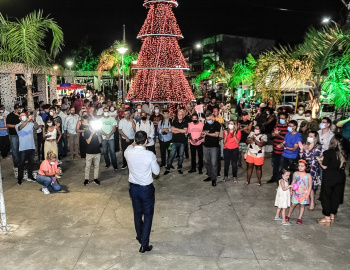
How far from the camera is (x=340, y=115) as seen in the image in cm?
1511

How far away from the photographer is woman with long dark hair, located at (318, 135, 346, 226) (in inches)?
226

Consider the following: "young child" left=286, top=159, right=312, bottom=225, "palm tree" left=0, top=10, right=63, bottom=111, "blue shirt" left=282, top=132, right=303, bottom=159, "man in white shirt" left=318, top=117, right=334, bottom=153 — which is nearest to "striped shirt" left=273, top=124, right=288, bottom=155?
"blue shirt" left=282, top=132, right=303, bottom=159

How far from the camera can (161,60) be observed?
55.2 feet

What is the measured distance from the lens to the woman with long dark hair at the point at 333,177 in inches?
226

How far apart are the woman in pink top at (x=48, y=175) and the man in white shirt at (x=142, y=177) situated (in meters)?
3.55

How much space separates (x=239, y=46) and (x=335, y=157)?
5315 centimetres

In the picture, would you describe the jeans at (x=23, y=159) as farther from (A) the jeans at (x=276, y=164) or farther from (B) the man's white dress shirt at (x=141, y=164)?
(A) the jeans at (x=276, y=164)

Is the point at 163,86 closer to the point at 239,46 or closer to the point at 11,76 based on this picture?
the point at 11,76

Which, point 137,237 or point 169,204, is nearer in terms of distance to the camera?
point 137,237

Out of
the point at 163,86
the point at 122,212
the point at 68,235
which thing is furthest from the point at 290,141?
the point at 163,86

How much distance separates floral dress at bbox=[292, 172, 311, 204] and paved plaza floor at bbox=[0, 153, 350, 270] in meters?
0.47

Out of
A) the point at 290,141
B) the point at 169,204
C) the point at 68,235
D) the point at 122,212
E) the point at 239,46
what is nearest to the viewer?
the point at 68,235

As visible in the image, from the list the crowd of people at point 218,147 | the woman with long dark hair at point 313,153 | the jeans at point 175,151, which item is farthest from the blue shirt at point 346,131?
the jeans at point 175,151

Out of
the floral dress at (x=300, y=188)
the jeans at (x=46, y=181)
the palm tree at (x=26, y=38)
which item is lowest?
the jeans at (x=46, y=181)
